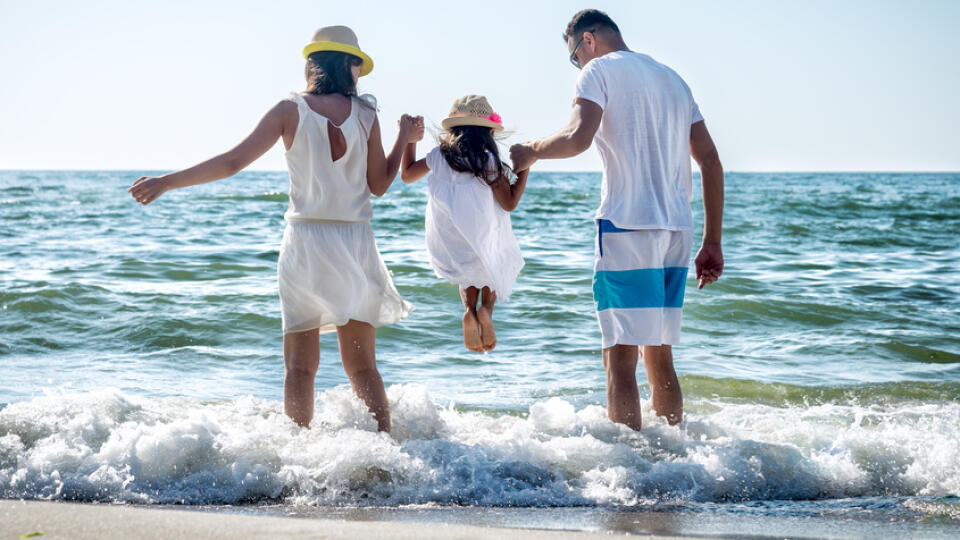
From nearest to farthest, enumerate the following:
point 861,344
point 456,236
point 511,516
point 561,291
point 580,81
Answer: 1. point 511,516
2. point 580,81
3. point 456,236
4. point 861,344
5. point 561,291

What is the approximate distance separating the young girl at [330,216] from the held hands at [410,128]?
103 millimetres

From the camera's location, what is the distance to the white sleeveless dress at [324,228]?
3502 mm

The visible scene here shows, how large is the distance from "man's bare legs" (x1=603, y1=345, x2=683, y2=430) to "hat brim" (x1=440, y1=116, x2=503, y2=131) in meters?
1.14

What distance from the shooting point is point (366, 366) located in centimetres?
368

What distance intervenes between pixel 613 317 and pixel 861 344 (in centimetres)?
429

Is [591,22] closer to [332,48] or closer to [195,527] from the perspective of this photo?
[332,48]

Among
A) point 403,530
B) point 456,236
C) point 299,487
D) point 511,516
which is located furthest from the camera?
point 456,236

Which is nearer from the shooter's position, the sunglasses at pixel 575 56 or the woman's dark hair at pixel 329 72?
the woman's dark hair at pixel 329 72

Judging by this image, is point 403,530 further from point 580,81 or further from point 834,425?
point 834,425

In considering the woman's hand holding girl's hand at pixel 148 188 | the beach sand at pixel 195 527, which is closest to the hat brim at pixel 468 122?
the woman's hand holding girl's hand at pixel 148 188

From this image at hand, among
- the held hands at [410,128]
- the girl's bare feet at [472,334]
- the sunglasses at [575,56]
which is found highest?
the sunglasses at [575,56]

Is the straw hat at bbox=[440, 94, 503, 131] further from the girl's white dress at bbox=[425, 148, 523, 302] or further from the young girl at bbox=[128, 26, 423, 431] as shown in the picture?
the young girl at bbox=[128, 26, 423, 431]

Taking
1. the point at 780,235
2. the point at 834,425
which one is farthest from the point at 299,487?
the point at 780,235

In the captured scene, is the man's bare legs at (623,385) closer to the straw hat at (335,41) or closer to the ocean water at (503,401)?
the ocean water at (503,401)
